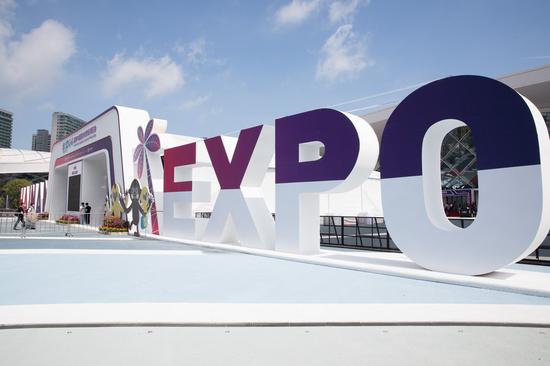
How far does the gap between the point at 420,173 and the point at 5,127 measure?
21338 centimetres

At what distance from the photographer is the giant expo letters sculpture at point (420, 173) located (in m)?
6.88

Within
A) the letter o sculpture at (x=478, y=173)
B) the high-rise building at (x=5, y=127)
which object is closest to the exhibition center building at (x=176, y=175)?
the letter o sculpture at (x=478, y=173)

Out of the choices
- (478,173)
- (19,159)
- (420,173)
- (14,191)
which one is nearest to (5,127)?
(19,159)

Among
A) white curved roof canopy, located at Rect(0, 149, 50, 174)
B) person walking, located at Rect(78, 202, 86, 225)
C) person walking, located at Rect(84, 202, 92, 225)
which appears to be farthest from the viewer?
white curved roof canopy, located at Rect(0, 149, 50, 174)

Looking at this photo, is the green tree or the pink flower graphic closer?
the pink flower graphic

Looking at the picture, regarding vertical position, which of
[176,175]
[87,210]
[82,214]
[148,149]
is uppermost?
[148,149]

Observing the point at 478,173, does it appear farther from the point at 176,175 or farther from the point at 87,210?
the point at 87,210

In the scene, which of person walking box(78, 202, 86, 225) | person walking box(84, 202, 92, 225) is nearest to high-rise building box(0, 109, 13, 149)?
person walking box(78, 202, 86, 225)

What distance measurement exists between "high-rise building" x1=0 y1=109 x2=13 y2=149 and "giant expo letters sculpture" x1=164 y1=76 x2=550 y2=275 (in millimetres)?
201229

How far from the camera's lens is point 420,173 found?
8.34m

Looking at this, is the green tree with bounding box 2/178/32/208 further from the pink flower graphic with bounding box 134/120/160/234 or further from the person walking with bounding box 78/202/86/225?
the pink flower graphic with bounding box 134/120/160/234

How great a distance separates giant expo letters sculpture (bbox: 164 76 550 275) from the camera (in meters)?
6.88

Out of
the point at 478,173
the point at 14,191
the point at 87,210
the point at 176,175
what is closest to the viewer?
the point at 478,173

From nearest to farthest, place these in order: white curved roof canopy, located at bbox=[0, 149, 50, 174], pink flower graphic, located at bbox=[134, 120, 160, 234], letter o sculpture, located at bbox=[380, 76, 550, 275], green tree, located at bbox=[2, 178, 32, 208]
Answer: letter o sculpture, located at bbox=[380, 76, 550, 275] → pink flower graphic, located at bbox=[134, 120, 160, 234] → white curved roof canopy, located at bbox=[0, 149, 50, 174] → green tree, located at bbox=[2, 178, 32, 208]
